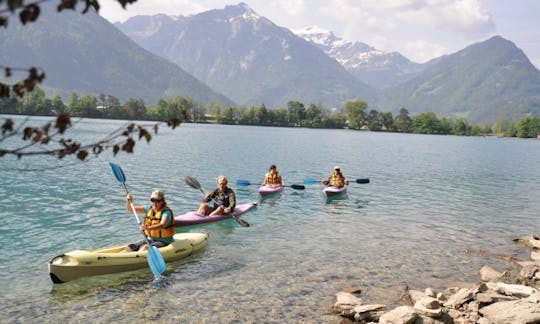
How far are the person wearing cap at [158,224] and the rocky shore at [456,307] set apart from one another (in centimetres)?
592

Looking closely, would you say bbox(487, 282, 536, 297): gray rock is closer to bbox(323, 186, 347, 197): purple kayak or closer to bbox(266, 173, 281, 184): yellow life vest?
bbox(323, 186, 347, 197): purple kayak

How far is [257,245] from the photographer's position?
56.9ft

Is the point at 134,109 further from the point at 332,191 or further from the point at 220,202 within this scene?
the point at 220,202

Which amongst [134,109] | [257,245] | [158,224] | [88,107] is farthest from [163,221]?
[134,109]

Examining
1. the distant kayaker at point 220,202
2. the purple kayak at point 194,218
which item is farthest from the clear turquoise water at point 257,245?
the distant kayaker at point 220,202

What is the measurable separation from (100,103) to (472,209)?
178424mm

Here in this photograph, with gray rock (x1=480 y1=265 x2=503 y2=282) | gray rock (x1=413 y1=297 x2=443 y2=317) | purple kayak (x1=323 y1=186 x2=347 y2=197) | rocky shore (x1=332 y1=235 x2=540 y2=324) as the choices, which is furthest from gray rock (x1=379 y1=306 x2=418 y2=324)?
purple kayak (x1=323 y1=186 x2=347 y2=197)

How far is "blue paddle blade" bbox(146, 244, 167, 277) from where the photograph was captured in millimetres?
12656

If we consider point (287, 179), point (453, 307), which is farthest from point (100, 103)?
point (453, 307)

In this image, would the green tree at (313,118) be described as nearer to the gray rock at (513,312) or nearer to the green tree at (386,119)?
the green tree at (386,119)

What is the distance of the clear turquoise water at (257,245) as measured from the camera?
11.4 metres

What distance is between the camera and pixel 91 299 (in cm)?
1146

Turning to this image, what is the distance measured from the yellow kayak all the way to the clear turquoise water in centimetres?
25

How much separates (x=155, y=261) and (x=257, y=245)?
5239mm
